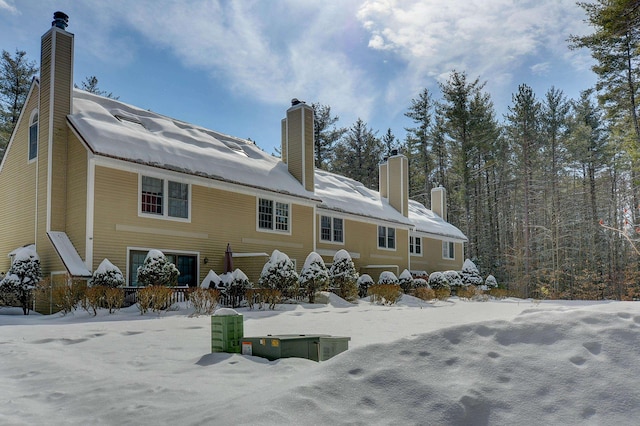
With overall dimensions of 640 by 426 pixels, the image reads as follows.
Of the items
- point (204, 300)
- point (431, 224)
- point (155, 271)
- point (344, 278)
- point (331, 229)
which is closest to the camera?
point (204, 300)

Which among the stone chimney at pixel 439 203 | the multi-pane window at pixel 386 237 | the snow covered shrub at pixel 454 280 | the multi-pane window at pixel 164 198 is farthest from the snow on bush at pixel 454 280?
the multi-pane window at pixel 164 198

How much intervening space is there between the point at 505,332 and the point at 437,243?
96.8 feet

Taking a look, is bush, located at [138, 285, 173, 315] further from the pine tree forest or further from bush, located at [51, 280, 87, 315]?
the pine tree forest

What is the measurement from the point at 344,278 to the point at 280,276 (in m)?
3.82

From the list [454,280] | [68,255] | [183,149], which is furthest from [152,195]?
[454,280]

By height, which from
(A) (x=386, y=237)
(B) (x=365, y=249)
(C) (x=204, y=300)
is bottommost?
(C) (x=204, y=300)

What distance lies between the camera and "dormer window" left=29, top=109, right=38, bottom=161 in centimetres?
1673

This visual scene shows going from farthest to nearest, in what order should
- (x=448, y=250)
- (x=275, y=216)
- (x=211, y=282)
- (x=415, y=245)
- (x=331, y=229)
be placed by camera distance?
(x=448, y=250)
(x=415, y=245)
(x=331, y=229)
(x=275, y=216)
(x=211, y=282)

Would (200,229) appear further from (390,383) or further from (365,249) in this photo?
(390,383)

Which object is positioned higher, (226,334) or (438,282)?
(226,334)

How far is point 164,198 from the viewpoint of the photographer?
16.0 meters

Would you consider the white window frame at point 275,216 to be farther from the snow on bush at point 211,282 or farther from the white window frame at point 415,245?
the white window frame at point 415,245

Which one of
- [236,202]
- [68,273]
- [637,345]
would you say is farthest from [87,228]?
[637,345]

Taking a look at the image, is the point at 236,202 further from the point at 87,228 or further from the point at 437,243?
the point at 437,243
